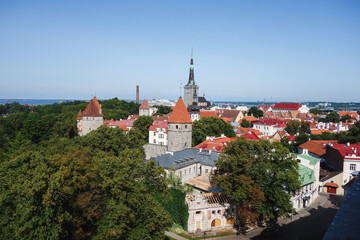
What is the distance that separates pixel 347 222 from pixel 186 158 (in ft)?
92.5

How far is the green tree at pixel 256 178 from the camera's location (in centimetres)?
2477

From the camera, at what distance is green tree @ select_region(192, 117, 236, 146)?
185ft

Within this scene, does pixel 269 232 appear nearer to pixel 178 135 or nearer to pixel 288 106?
pixel 178 135

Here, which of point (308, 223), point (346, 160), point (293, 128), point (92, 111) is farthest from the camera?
point (293, 128)

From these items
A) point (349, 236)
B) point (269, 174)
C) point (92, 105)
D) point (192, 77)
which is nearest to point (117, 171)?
point (269, 174)

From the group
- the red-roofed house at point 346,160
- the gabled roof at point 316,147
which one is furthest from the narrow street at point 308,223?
the gabled roof at point 316,147

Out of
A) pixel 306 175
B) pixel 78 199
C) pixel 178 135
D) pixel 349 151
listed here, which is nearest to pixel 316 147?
pixel 349 151

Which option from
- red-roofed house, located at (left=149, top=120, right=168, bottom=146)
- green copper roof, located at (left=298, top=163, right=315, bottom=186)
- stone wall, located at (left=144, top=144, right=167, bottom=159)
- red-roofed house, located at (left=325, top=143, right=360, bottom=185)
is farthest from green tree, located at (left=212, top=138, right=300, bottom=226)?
red-roofed house, located at (left=149, top=120, right=168, bottom=146)

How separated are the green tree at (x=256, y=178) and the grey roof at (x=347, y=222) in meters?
11.8

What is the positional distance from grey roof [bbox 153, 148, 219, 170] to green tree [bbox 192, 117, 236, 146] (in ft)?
47.1

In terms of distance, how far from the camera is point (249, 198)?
25109 mm

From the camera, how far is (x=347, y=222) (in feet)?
33.9

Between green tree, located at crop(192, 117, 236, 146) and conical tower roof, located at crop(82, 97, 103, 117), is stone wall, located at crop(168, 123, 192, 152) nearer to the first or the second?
green tree, located at crop(192, 117, 236, 146)

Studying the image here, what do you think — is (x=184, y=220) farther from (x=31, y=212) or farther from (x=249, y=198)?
(x=31, y=212)
